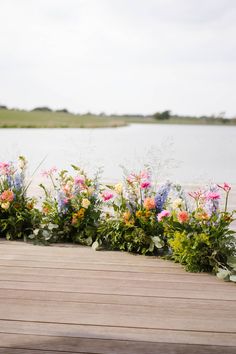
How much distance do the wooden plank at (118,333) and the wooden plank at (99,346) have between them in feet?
0.11

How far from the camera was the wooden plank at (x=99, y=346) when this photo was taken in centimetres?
171

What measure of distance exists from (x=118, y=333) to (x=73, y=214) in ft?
5.04

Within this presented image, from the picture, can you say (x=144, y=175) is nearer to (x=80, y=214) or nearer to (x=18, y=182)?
(x=80, y=214)

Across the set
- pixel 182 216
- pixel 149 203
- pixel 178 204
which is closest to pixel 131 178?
pixel 149 203

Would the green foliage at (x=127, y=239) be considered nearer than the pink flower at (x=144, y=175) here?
Yes

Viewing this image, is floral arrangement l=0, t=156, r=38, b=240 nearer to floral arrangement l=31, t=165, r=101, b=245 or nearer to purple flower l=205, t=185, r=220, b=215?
floral arrangement l=31, t=165, r=101, b=245

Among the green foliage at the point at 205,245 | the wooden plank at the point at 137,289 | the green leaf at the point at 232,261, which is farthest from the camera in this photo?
the green foliage at the point at 205,245

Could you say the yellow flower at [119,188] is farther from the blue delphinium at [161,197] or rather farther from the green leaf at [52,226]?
the green leaf at [52,226]

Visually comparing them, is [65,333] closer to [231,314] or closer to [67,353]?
[67,353]

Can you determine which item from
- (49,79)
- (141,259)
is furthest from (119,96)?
(141,259)

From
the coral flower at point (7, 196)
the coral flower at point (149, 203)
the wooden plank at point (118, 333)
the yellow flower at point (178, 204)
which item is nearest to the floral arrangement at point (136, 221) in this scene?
the coral flower at point (149, 203)

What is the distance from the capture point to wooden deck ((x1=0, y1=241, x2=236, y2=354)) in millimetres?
1762

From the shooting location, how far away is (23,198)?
3.56 meters

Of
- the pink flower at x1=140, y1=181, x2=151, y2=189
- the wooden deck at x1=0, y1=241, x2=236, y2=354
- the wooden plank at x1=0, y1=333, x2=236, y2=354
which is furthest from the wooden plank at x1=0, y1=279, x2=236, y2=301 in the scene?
the pink flower at x1=140, y1=181, x2=151, y2=189
